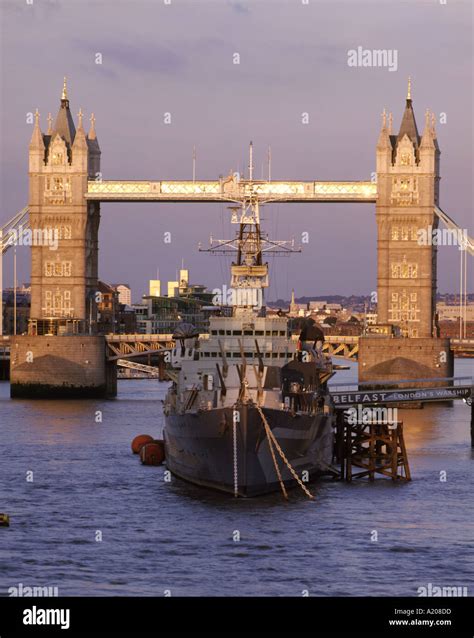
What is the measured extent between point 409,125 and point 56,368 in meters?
34.3

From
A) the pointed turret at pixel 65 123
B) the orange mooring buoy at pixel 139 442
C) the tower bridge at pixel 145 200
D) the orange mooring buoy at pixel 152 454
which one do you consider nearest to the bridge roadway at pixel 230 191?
the tower bridge at pixel 145 200

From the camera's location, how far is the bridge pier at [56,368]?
127 meters

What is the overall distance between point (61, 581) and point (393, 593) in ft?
31.0

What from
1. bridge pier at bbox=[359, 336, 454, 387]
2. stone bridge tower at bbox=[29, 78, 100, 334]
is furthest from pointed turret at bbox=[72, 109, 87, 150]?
bridge pier at bbox=[359, 336, 454, 387]

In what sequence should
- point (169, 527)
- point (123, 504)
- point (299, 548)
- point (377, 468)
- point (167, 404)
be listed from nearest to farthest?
1. point (299, 548)
2. point (169, 527)
3. point (123, 504)
4. point (377, 468)
5. point (167, 404)

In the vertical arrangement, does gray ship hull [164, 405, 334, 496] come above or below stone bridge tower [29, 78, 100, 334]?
below

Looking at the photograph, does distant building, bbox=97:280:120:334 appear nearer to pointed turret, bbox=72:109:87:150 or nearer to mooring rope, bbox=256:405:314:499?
pointed turret, bbox=72:109:87:150

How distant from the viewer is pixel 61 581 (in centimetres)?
4772

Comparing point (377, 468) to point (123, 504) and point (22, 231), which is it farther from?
point (22, 231)

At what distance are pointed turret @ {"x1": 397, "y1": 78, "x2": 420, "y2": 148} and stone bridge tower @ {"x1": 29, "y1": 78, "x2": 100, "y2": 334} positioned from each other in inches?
999

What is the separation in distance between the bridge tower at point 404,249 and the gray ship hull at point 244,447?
60.0 metres

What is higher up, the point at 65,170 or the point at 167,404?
the point at 65,170

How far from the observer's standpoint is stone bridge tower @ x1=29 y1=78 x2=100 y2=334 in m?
132
